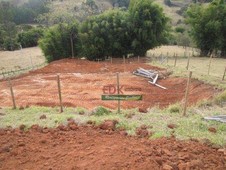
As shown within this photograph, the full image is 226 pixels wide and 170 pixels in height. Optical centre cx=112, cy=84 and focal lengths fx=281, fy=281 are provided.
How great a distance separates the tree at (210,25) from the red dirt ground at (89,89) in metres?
13.5

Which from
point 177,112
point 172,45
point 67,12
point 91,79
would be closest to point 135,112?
point 177,112

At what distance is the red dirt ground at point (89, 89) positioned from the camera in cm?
1191

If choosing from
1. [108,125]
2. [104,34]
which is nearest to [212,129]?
[108,125]

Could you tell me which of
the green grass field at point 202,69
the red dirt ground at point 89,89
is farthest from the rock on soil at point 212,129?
the green grass field at point 202,69

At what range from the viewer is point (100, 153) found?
17.2ft

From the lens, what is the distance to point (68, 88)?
1544cm

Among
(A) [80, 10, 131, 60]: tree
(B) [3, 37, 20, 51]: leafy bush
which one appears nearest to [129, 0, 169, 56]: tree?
A: (A) [80, 10, 131, 60]: tree

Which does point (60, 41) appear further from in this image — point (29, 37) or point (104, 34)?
point (29, 37)

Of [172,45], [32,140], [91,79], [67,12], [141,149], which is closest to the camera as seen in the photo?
[141,149]

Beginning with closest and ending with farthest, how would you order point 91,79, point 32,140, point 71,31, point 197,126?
point 32,140 < point 197,126 < point 91,79 < point 71,31

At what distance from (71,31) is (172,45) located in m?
26.1

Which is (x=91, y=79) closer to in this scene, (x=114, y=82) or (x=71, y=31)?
(x=114, y=82)

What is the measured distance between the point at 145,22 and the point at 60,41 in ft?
28.4

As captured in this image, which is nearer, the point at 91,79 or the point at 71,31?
the point at 91,79
